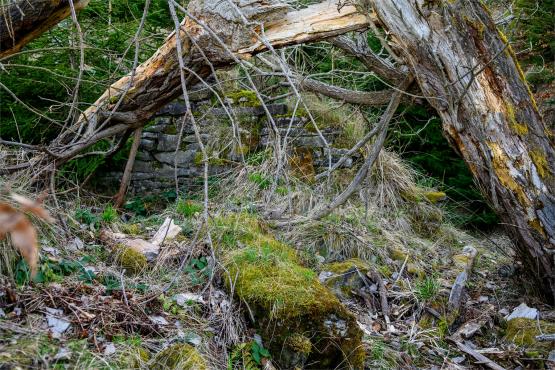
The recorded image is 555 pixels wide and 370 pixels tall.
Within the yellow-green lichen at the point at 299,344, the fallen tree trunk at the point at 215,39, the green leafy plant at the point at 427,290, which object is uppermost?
the fallen tree trunk at the point at 215,39

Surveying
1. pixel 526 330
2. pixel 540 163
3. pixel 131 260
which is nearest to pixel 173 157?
pixel 131 260

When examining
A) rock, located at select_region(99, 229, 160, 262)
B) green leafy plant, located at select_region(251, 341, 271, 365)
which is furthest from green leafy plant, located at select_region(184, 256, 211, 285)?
green leafy plant, located at select_region(251, 341, 271, 365)

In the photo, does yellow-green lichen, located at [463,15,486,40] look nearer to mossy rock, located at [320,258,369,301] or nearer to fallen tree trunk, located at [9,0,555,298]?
fallen tree trunk, located at [9,0,555,298]

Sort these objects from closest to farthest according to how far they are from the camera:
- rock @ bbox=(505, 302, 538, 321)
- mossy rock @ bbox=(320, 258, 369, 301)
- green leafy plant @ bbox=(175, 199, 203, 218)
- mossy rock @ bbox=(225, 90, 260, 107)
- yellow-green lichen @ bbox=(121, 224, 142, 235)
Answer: rock @ bbox=(505, 302, 538, 321) → mossy rock @ bbox=(320, 258, 369, 301) → yellow-green lichen @ bbox=(121, 224, 142, 235) → green leafy plant @ bbox=(175, 199, 203, 218) → mossy rock @ bbox=(225, 90, 260, 107)

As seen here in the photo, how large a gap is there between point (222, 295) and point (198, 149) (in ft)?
11.4

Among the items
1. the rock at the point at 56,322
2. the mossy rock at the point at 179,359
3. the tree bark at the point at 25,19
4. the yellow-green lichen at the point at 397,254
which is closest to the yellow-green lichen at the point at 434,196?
the yellow-green lichen at the point at 397,254

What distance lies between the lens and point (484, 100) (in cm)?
436

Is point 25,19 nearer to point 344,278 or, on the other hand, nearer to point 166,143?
point 344,278

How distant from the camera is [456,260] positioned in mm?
6117

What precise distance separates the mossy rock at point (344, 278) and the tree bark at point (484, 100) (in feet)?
4.15

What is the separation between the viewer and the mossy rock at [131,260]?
4.11 metres

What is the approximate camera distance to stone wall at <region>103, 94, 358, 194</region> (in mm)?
7117

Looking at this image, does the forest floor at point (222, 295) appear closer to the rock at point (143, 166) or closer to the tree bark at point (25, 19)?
the rock at point (143, 166)

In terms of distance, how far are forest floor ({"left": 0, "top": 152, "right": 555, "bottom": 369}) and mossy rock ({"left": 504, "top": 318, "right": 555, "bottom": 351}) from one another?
0.01m
